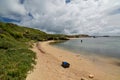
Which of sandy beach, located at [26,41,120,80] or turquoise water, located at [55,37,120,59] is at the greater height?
sandy beach, located at [26,41,120,80]

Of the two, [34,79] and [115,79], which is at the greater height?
[34,79]

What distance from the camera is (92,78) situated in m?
11.3

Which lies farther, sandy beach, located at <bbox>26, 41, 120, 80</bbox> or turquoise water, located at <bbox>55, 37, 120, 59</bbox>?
turquoise water, located at <bbox>55, 37, 120, 59</bbox>

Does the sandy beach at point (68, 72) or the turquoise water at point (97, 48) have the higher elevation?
the sandy beach at point (68, 72)

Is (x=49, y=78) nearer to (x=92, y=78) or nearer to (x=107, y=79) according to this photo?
(x=92, y=78)

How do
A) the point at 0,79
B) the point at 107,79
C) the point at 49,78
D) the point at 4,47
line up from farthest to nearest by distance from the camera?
the point at 4,47 < the point at 107,79 < the point at 49,78 < the point at 0,79

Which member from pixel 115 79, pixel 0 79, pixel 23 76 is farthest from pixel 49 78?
pixel 115 79

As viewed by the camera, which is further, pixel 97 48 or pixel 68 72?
pixel 97 48

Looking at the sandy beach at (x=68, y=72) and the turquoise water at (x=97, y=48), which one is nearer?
the sandy beach at (x=68, y=72)

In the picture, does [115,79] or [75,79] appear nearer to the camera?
[75,79]

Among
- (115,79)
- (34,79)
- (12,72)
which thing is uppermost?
(12,72)

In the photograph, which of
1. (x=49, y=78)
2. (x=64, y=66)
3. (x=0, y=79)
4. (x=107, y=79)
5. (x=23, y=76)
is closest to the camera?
(x=0, y=79)

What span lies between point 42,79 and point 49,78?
667 millimetres

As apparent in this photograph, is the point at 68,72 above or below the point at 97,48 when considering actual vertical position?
above
